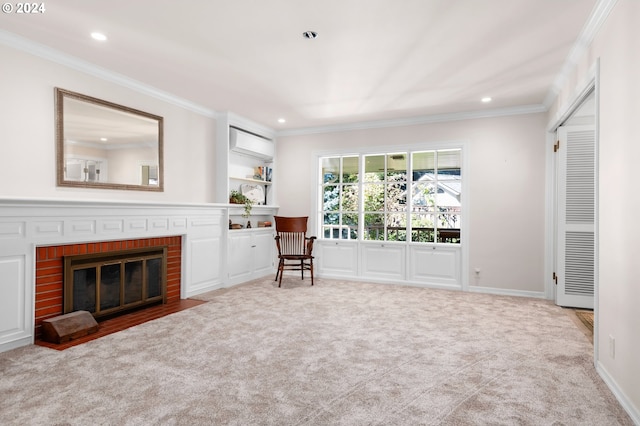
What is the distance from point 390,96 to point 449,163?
151 cm

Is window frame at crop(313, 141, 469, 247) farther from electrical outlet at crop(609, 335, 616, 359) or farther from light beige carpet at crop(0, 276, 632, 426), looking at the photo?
electrical outlet at crop(609, 335, 616, 359)

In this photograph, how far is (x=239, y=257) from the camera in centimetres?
541

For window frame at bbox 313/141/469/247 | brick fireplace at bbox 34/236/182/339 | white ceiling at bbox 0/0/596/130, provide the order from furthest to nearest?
window frame at bbox 313/141/469/247, brick fireplace at bbox 34/236/182/339, white ceiling at bbox 0/0/596/130

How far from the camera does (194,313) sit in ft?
12.5

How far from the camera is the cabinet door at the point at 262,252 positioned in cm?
579

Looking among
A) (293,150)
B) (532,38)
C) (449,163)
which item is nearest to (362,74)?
(532,38)

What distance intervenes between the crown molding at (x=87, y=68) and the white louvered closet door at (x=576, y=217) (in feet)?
15.6

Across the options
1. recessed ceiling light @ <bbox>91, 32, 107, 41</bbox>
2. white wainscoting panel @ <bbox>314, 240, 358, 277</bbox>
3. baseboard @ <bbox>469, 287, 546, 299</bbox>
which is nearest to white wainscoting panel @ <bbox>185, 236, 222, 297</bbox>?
white wainscoting panel @ <bbox>314, 240, 358, 277</bbox>

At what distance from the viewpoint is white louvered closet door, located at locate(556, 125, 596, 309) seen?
Answer: 13.5ft

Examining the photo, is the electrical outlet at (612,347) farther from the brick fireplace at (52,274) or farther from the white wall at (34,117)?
the white wall at (34,117)

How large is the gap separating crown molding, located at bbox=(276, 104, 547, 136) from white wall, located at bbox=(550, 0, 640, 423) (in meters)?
2.30

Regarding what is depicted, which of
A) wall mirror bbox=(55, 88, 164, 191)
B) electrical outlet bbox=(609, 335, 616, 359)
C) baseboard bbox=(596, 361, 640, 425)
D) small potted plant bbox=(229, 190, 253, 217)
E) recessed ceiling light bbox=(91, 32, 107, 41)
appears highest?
recessed ceiling light bbox=(91, 32, 107, 41)

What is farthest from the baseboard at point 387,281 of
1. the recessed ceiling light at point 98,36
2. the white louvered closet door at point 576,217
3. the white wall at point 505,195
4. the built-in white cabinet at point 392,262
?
the recessed ceiling light at point 98,36

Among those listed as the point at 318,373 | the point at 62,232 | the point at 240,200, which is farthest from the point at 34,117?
the point at 318,373
